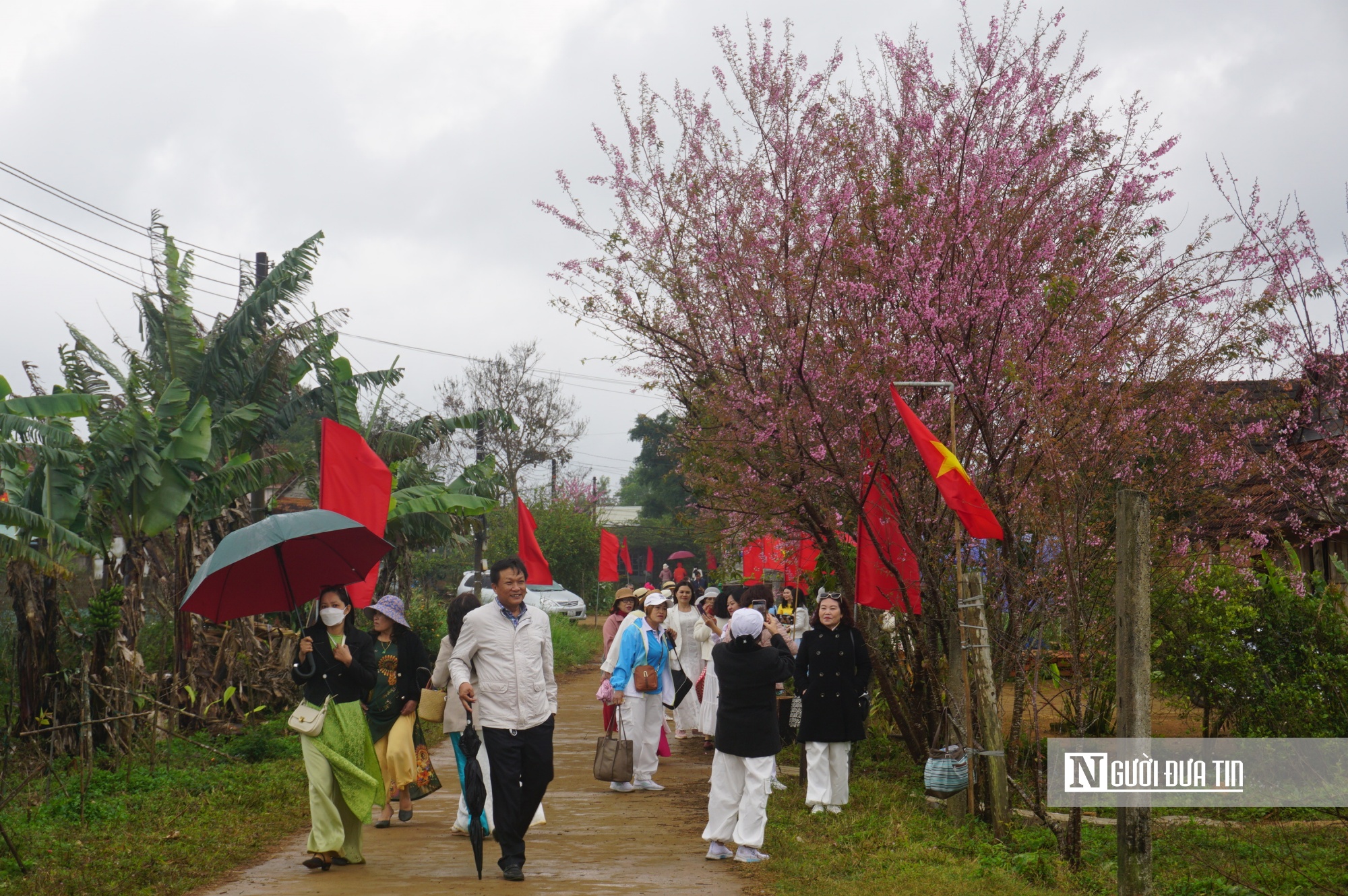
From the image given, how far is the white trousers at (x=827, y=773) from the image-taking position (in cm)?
979

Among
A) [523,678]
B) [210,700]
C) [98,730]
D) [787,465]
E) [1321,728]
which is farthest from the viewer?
[210,700]

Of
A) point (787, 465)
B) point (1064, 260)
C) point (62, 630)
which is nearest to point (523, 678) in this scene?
point (787, 465)

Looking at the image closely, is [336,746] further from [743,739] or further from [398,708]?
[743,739]

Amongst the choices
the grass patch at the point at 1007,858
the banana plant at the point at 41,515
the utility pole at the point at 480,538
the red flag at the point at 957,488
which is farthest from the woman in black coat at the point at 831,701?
the banana plant at the point at 41,515

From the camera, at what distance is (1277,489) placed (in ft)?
41.9

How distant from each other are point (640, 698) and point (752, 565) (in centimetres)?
768

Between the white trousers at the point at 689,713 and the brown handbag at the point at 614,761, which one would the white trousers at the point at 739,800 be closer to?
the brown handbag at the point at 614,761

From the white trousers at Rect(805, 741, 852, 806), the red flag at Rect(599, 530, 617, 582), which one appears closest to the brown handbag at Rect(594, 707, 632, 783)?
the white trousers at Rect(805, 741, 852, 806)

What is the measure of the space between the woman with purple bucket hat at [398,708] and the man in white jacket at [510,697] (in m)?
1.92

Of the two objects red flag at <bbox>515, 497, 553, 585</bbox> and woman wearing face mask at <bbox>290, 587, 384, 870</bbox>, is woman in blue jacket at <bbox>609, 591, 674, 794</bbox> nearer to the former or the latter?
woman wearing face mask at <bbox>290, 587, 384, 870</bbox>

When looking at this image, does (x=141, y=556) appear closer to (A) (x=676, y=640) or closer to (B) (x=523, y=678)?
(A) (x=676, y=640)

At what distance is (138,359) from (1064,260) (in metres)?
12.6

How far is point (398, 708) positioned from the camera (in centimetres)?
938

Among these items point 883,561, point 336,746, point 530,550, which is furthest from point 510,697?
point 530,550
